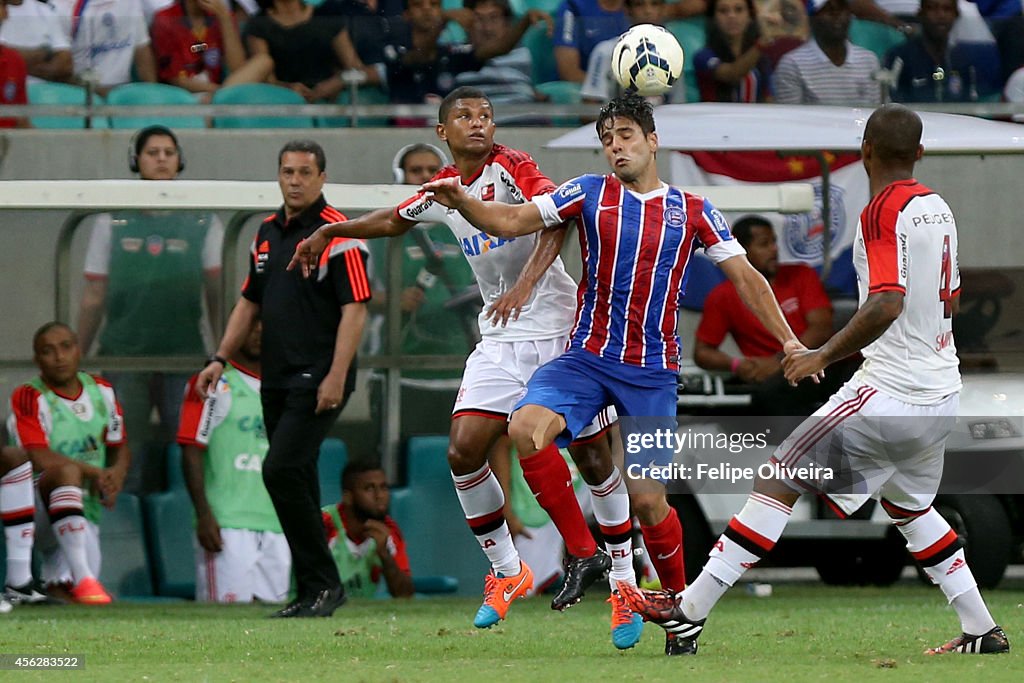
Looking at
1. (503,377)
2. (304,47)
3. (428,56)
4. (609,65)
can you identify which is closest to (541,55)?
(609,65)

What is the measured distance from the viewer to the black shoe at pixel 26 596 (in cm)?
959

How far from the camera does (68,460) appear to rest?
991 centimetres

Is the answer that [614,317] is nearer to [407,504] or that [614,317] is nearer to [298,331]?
[298,331]

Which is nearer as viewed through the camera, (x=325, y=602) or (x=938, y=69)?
(x=325, y=602)

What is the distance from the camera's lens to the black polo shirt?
29.1ft

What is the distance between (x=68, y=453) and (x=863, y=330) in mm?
5430

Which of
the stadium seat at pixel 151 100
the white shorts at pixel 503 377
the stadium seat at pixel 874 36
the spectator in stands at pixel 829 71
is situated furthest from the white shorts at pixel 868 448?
the stadium seat at pixel 151 100

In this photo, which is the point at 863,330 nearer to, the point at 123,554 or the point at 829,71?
the point at 123,554

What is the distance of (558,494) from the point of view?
7.04 metres

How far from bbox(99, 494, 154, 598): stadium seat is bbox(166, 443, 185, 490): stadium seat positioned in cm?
22

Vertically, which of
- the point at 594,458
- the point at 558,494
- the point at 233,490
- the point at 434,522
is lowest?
the point at 434,522

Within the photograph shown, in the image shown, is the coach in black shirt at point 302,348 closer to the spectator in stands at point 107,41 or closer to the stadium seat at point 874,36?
the spectator in stands at point 107,41

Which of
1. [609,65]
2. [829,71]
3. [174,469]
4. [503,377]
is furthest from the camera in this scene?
[609,65]

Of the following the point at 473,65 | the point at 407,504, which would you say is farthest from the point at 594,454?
the point at 473,65
